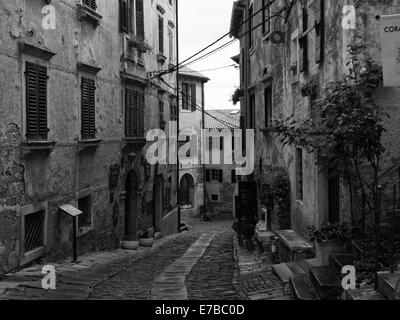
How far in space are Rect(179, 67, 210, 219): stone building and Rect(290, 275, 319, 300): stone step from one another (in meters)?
26.7

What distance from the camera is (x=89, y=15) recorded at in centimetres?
1355

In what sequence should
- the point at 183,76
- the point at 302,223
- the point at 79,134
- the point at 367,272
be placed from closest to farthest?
the point at 367,272 → the point at 302,223 → the point at 79,134 → the point at 183,76

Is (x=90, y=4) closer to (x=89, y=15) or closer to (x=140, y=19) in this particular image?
(x=89, y=15)

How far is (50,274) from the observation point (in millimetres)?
9430

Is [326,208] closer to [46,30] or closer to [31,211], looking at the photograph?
[31,211]

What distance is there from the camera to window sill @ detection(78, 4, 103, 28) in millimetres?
13133

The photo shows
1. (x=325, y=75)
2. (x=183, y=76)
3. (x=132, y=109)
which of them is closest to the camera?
(x=325, y=75)

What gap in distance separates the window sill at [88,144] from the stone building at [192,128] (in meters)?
20.7

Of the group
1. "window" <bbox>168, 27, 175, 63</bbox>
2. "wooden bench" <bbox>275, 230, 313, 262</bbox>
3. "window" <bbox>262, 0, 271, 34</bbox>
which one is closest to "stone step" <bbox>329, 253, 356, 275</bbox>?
"wooden bench" <bbox>275, 230, 313, 262</bbox>

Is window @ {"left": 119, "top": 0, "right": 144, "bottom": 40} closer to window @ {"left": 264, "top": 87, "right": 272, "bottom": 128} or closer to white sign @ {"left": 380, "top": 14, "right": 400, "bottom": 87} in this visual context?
window @ {"left": 264, "top": 87, "right": 272, "bottom": 128}

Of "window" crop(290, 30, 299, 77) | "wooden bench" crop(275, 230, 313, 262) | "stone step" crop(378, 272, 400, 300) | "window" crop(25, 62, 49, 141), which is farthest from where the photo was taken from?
"window" crop(290, 30, 299, 77)

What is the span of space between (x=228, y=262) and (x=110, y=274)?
344 cm

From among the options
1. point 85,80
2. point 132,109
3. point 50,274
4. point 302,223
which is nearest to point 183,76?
point 132,109

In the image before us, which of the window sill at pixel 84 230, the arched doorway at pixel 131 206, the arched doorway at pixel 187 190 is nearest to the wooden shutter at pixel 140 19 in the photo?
the arched doorway at pixel 131 206
